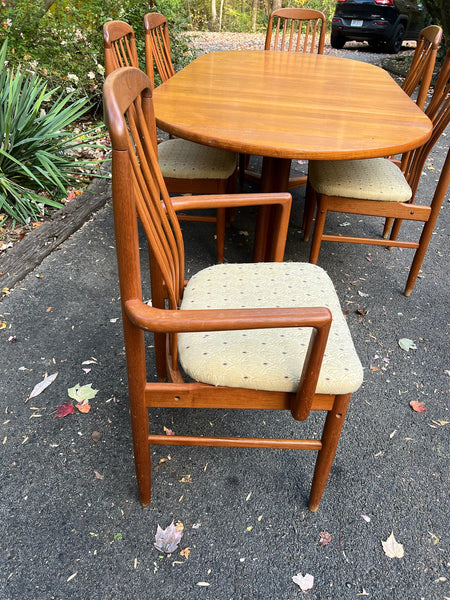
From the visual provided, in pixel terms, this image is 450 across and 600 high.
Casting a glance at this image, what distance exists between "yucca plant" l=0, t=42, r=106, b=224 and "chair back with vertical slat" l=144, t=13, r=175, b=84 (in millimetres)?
786

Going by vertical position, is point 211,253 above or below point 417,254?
below

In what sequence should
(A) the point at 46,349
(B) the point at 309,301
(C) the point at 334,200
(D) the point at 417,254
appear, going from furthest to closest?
(D) the point at 417,254, (C) the point at 334,200, (A) the point at 46,349, (B) the point at 309,301

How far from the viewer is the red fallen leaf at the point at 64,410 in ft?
5.65

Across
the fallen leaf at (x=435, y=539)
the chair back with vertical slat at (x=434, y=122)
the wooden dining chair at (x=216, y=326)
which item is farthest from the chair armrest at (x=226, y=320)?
the chair back with vertical slat at (x=434, y=122)

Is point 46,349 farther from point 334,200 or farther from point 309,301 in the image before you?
point 334,200

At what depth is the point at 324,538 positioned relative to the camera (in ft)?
4.53

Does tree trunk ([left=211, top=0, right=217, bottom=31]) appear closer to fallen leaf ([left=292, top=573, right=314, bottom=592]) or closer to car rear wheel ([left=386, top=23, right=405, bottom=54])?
car rear wheel ([left=386, top=23, right=405, bottom=54])

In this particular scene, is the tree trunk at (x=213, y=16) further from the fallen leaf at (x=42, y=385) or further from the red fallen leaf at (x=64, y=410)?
the red fallen leaf at (x=64, y=410)

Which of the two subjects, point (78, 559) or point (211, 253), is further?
point (211, 253)

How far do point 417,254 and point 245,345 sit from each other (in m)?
1.55

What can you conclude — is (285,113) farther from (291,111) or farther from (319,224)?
(319,224)

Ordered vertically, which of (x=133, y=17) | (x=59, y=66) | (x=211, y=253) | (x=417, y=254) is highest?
(x=133, y=17)

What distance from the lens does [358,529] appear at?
4.64 feet

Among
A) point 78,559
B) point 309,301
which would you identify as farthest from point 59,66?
point 78,559
